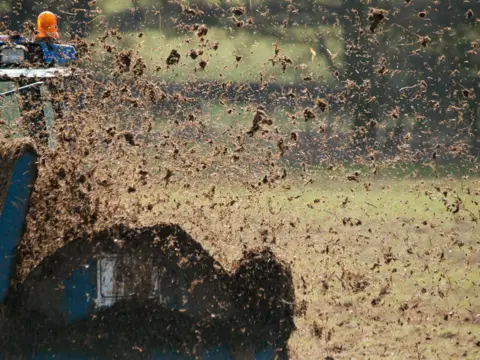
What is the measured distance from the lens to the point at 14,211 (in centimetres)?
432

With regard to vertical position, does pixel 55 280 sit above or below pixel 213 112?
below

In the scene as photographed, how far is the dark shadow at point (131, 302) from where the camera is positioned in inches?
170

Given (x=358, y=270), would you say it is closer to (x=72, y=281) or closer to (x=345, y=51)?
(x=72, y=281)

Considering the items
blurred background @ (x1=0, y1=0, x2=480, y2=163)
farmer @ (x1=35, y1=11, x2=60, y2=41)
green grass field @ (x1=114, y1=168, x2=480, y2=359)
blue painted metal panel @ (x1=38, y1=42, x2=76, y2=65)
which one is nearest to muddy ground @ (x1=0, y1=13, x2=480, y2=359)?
green grass field @ (x1=114, y1=168, x2=480, y2=359)

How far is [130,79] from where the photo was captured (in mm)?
6637

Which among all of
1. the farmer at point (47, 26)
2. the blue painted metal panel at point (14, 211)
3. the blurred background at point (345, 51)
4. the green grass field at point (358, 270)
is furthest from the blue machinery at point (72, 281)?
the blurred background at point (345, 51)

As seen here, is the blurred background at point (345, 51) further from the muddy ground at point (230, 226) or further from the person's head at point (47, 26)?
the person's head at point (47, 26)

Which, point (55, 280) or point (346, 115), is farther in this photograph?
point (346, 115)

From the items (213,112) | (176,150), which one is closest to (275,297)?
(176,150)

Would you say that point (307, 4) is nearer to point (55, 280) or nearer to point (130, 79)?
point (130, 79)

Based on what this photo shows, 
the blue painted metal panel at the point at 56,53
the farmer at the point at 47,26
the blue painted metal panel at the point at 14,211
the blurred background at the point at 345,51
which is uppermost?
the blurred background at the point at 345,51

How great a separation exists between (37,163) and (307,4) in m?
13.0

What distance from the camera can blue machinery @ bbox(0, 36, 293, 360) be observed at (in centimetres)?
431

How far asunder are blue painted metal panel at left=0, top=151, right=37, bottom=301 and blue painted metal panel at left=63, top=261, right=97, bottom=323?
359 mm
